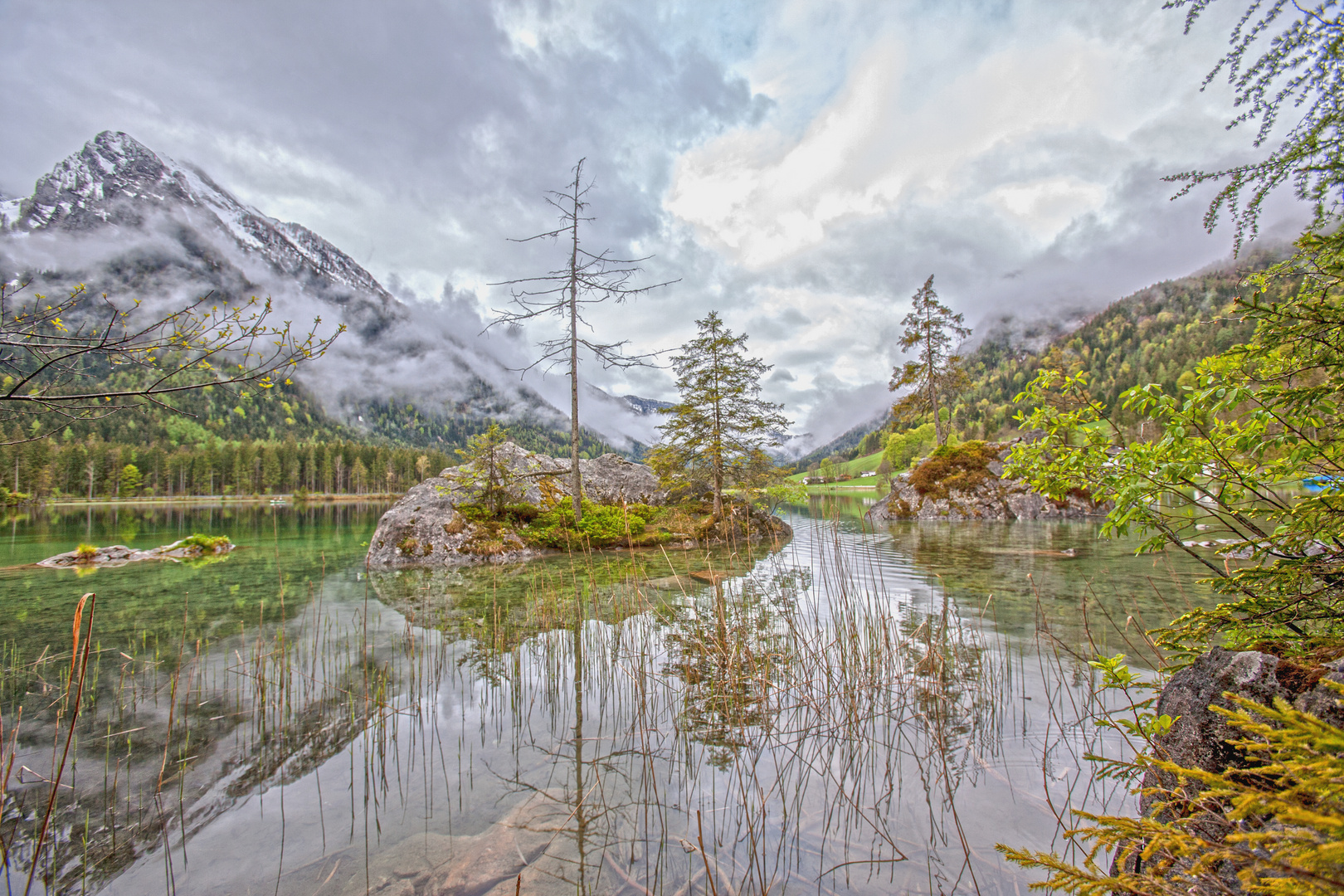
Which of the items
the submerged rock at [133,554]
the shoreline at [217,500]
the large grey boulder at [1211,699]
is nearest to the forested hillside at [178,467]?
the shoreline at [217,500]

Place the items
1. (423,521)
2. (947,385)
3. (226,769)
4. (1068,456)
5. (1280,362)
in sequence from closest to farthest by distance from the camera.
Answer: (1280,362) → (1068,456) → (226,769) → (423,521) → (947,385)

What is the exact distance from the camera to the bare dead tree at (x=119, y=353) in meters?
3.50

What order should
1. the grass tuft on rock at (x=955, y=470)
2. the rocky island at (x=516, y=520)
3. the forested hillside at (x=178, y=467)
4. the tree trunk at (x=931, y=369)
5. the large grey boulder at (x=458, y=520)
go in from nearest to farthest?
the large grey boulder at (x=458, y=520) < the rocky island at (x=516, y=520) < the grass tuft on rock at (x=955, y=470) < the tree trunk at (x=931, y=369) < the forested hillside at (x=178, y=467)

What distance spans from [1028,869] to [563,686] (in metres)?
4.65

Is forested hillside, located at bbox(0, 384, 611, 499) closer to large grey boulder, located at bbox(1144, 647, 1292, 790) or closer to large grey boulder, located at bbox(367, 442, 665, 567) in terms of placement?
large grey boulder, located at bbox(367, 442, 665, 567)

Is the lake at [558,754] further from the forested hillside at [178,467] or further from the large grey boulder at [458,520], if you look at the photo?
the forested hillside at [178,467]

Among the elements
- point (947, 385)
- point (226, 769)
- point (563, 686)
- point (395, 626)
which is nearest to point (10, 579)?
point (395, 626)

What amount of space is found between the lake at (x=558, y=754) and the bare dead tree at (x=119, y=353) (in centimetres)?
166

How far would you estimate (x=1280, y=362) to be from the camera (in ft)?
9.51

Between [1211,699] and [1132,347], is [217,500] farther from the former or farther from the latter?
[1132,347]

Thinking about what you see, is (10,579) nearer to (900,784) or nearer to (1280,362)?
(900,784)

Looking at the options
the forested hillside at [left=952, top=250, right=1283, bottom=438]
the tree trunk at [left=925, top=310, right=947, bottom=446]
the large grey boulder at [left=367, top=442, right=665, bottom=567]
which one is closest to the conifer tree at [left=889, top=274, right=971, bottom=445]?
the tree trunk at [left=925, top=310, right=947, bottom=446]

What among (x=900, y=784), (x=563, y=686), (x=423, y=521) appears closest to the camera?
(x=900, y=784)

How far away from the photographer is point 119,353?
3.71 metres
